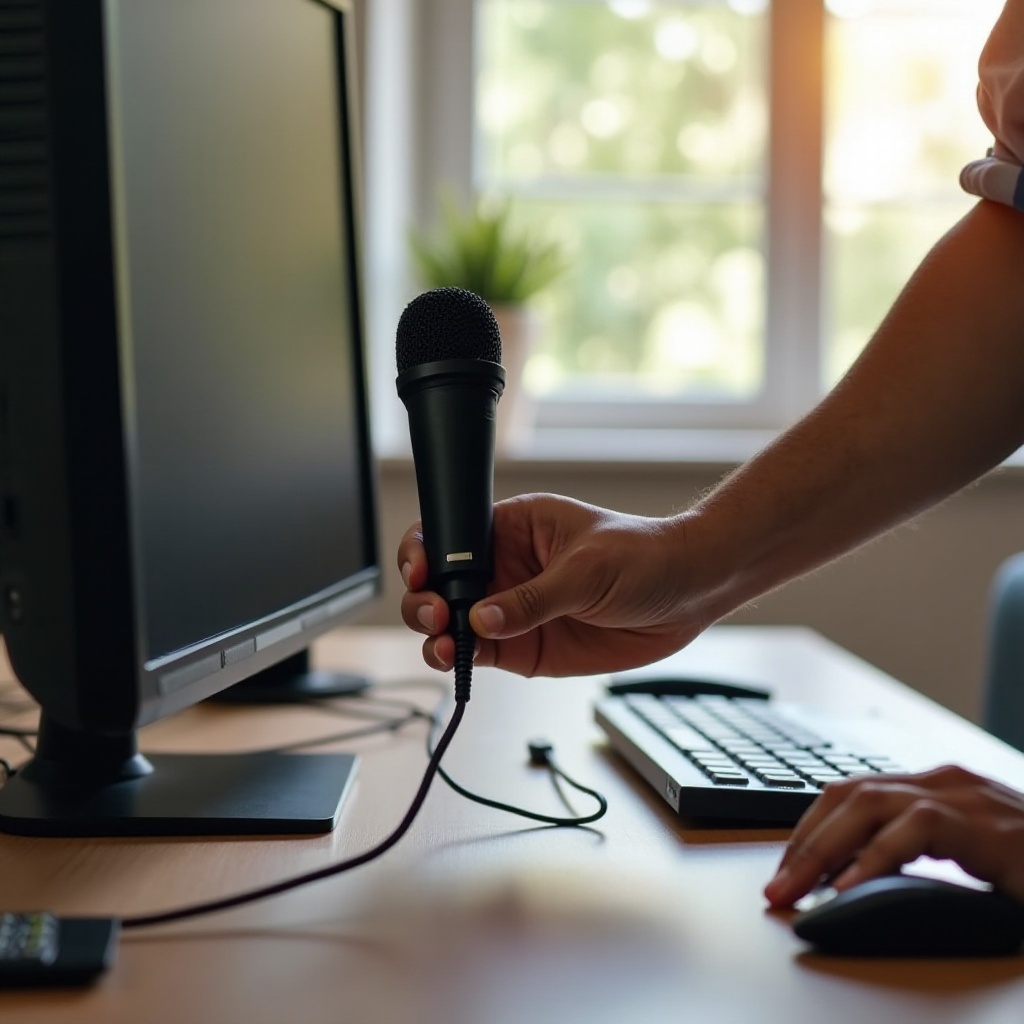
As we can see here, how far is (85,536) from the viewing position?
547 mm

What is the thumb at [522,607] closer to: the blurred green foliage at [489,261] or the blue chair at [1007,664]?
the blue chair at [1007,664]

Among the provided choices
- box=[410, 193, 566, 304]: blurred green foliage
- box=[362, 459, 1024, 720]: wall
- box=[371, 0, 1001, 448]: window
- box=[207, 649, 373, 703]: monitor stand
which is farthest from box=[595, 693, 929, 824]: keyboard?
box=[371, 0, 1001, 448]: window

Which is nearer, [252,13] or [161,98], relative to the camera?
[161,98]

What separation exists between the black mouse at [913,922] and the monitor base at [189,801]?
0.96 feet

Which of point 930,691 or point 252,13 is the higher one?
point 252,13

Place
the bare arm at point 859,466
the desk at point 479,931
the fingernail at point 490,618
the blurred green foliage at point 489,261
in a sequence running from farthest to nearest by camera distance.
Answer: the blurred green foliage at point 489,261
the bare arm at point 859,466
the fingernail at point 490,618
the desk at point 479,931

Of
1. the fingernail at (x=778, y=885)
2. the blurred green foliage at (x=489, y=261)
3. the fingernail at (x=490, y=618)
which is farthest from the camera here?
the blurred green foliage at (x=489, y=261)

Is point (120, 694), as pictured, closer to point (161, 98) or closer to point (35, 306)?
point (35, 306)

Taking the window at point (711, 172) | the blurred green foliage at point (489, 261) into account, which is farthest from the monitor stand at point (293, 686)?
the window at point (711, 172)

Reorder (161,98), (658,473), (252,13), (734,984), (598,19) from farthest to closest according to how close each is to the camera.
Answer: (598,19) → (658,473) → (252,13) → (161,98) → (734,984)

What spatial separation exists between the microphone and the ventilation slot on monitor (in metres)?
0.22

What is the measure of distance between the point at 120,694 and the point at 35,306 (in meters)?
0.18

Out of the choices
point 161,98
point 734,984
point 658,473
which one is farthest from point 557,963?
point 658,473

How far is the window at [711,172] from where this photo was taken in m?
2.33
